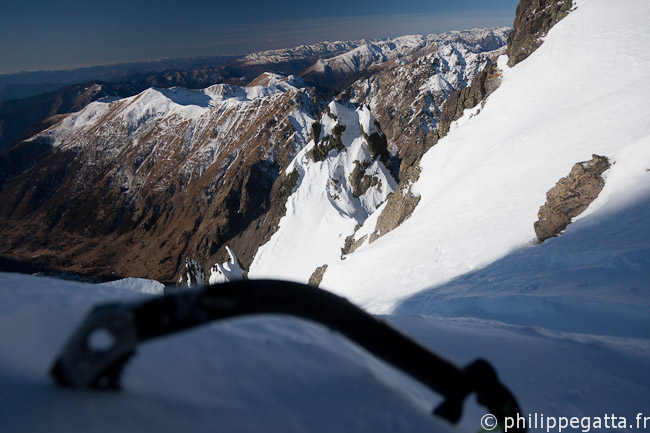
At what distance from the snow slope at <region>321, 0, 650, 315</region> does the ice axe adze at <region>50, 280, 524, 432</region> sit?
5.48m

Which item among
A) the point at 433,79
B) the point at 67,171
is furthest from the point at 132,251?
the point at 433,79

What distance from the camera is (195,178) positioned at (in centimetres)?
11656

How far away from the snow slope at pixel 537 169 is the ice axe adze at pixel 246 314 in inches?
216

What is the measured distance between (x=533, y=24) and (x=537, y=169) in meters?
26.2

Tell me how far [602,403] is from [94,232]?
147872 millimetres

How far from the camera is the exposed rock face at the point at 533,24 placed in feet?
94.1

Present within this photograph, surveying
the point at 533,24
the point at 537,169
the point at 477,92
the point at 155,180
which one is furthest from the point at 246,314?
the point at 155,180

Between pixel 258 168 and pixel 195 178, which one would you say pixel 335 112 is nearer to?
pixel 258 168

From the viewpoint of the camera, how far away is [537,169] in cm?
1420

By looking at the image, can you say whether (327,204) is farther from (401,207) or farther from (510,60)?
(510,60)

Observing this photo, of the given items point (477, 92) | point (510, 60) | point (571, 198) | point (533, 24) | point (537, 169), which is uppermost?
point (533, 24)

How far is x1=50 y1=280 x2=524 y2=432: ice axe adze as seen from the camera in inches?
39.5

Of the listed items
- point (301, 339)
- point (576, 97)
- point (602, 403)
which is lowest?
point (602, 403)

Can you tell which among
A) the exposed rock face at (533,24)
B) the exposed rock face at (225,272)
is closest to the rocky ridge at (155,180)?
the exposed rock face at (225,272)
